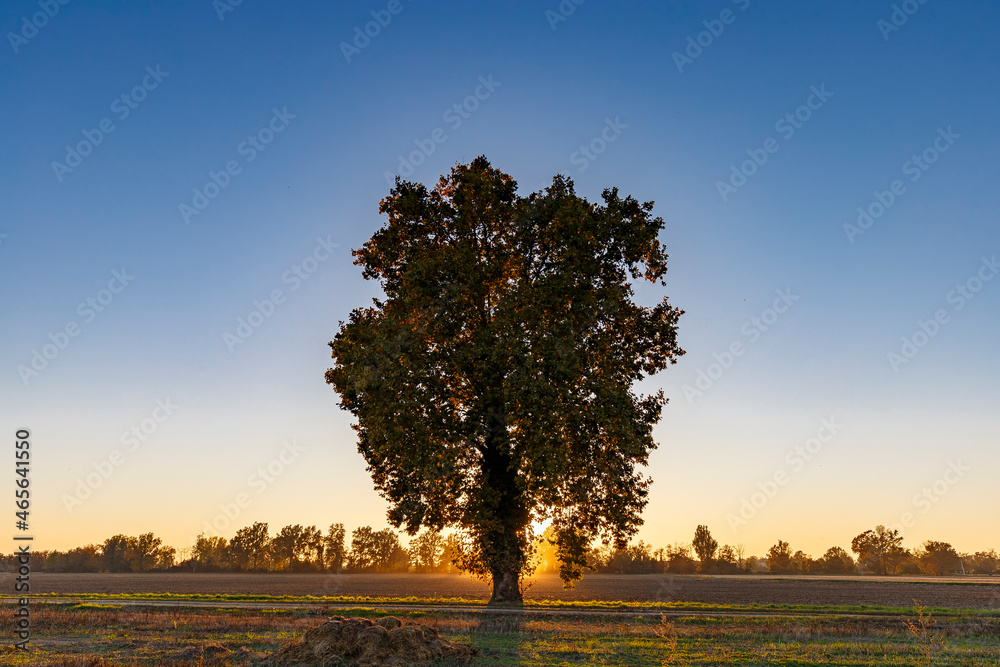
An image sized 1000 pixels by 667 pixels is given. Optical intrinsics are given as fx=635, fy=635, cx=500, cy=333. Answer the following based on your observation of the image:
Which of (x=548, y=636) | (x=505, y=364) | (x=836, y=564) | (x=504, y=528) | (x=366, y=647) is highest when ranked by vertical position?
(x=505, y=364)

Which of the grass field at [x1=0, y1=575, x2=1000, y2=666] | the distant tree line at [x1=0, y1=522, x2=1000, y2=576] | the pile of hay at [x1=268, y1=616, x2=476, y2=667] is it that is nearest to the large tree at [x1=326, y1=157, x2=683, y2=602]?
the grass field at [x1=0, y1=575, x2=1000, y2=666]

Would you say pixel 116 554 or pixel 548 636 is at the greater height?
pixel 548 636

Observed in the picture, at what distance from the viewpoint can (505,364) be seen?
81.7 feet

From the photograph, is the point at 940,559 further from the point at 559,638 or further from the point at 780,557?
the point at 559,638

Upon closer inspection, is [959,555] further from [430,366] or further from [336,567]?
[430,366]

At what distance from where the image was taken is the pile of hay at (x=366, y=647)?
13.5 meters

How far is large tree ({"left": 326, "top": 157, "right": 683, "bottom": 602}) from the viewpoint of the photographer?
967 inches

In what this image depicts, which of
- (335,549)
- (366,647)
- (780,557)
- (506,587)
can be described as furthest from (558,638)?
(780,557)

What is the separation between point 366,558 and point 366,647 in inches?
5556

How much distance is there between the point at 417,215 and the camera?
30250 millimetres

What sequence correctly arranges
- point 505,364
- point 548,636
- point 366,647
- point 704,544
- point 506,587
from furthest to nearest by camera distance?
1. point 704,544
2. point 506,587
3. point 505,364
4. point 548,636
5. point 366,647

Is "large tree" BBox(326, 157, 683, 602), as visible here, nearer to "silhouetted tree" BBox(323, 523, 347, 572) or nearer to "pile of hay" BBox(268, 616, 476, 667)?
"pile of hay" BBox(268, 616, 476, 667)

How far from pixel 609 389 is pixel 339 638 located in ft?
45.6

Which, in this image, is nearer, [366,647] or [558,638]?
[366,647]
